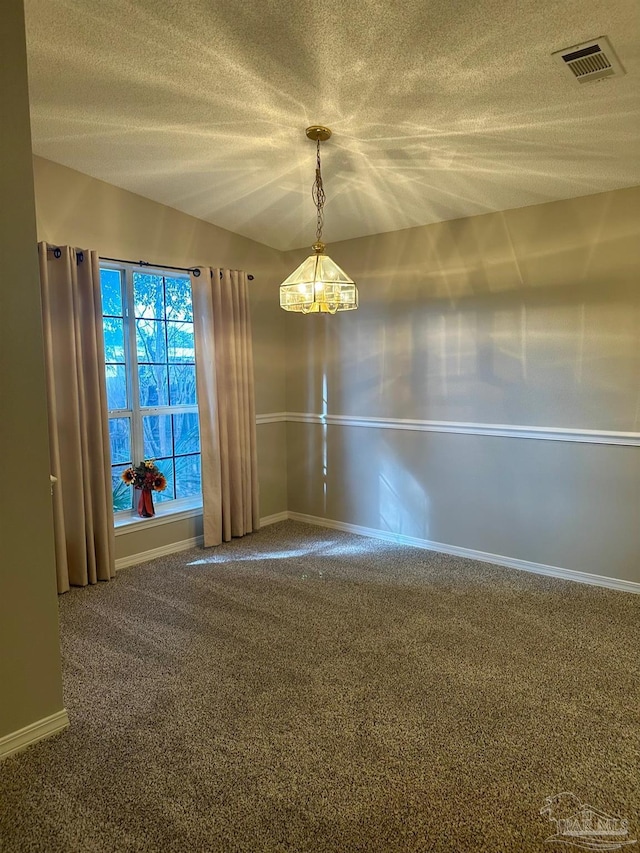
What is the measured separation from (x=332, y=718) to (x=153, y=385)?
2934 millimetres

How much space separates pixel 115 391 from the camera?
4102 mm

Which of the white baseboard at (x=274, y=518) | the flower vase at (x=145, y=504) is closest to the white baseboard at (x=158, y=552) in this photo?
the flower vase at (x=145, y=504)

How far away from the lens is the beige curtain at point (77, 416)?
346cm

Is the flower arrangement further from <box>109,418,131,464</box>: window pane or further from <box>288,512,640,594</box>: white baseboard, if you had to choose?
<box>288,512,640,594</box>: white baseboard

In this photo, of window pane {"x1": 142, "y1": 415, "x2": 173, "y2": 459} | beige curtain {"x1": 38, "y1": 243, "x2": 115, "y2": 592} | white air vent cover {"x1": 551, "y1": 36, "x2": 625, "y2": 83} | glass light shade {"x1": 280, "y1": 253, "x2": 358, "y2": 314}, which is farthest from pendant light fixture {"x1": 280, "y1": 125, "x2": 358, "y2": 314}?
window pane {"x1": 142, "y1": 415, "x2": 173, "y2": 459}

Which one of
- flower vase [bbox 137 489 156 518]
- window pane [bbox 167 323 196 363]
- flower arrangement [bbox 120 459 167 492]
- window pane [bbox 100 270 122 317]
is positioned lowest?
flower vase [bbox 137 489 156 518]

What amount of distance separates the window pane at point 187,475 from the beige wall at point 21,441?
2441 millimetres

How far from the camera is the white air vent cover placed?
2.06m

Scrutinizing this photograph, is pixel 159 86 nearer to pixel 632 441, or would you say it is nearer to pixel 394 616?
pixel 394 616

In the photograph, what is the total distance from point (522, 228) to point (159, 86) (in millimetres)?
2510

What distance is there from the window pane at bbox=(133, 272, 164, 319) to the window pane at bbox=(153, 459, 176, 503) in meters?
1.19

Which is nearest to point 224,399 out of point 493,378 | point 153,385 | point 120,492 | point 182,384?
point 182,384

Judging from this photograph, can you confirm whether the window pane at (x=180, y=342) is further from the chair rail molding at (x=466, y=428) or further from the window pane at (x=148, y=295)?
the chair rail molding at (x=466, y=428)

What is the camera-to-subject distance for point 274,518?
5223mm
